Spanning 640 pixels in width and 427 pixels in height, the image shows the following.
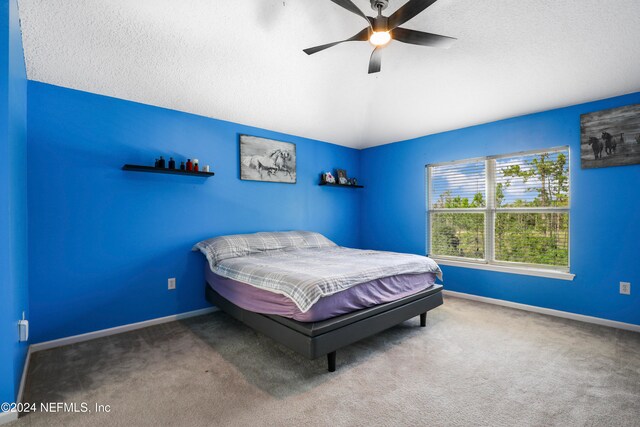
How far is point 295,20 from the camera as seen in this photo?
2.45m

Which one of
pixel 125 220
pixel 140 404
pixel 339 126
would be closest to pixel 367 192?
pixel 339 126

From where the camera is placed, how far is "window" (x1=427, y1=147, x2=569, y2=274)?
3.49m

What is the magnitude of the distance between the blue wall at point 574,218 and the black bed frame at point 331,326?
5.34 feet

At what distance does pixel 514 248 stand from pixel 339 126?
2925mm

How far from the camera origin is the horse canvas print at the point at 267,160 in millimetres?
3939

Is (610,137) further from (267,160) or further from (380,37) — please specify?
(267,160)

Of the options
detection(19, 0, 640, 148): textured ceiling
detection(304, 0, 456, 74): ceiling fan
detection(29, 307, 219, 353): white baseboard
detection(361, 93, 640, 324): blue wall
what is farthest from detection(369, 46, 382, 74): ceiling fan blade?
detection(29, 307, 219, 353): white baseboard

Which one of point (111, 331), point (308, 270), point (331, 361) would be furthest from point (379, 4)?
point (111, 331)

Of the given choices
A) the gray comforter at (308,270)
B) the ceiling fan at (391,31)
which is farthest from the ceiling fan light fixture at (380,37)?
the gray comforter at (308,270)

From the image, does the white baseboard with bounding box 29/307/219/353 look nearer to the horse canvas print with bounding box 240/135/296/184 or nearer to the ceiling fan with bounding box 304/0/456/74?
the horse canvas print with bounding box 240/135/296/184

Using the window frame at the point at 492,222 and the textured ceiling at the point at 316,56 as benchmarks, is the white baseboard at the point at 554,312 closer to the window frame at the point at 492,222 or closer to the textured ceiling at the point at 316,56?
the window frame at the point at 492,222

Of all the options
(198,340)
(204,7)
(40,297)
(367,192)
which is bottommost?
(198,340)

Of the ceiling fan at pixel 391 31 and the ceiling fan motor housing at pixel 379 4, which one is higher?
the ceiling fan motor housing at pixel 379 4

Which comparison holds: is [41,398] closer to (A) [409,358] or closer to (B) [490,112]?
(A) [409,358]
